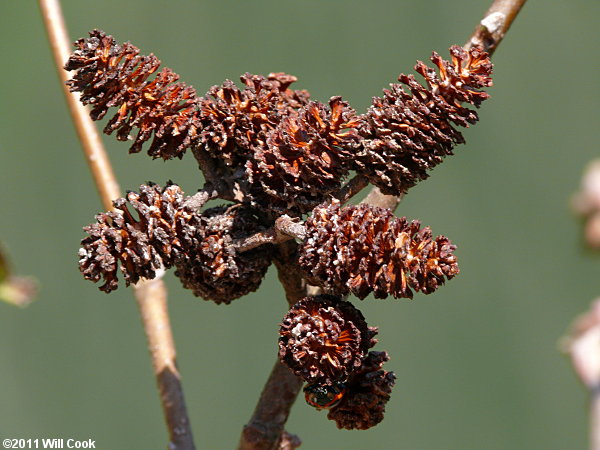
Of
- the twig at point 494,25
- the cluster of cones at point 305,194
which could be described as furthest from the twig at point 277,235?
the twig at point 494,25

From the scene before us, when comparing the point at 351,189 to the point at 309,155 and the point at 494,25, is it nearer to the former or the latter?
the point at 309,155

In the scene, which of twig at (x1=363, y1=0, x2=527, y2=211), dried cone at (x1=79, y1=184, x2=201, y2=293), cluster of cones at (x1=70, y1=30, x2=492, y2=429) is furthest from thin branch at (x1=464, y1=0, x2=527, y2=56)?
dried cone at (x1=79, y1=184, x2=201, y2=293)

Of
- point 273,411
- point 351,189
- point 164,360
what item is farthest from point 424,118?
point 164,360

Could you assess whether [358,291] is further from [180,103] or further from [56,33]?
[56,33]

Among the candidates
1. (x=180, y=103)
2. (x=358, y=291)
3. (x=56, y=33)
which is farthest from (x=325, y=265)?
(x=56, y=33)

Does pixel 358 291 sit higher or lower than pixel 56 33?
lower

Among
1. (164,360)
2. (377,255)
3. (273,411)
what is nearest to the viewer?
A: (377,255)
